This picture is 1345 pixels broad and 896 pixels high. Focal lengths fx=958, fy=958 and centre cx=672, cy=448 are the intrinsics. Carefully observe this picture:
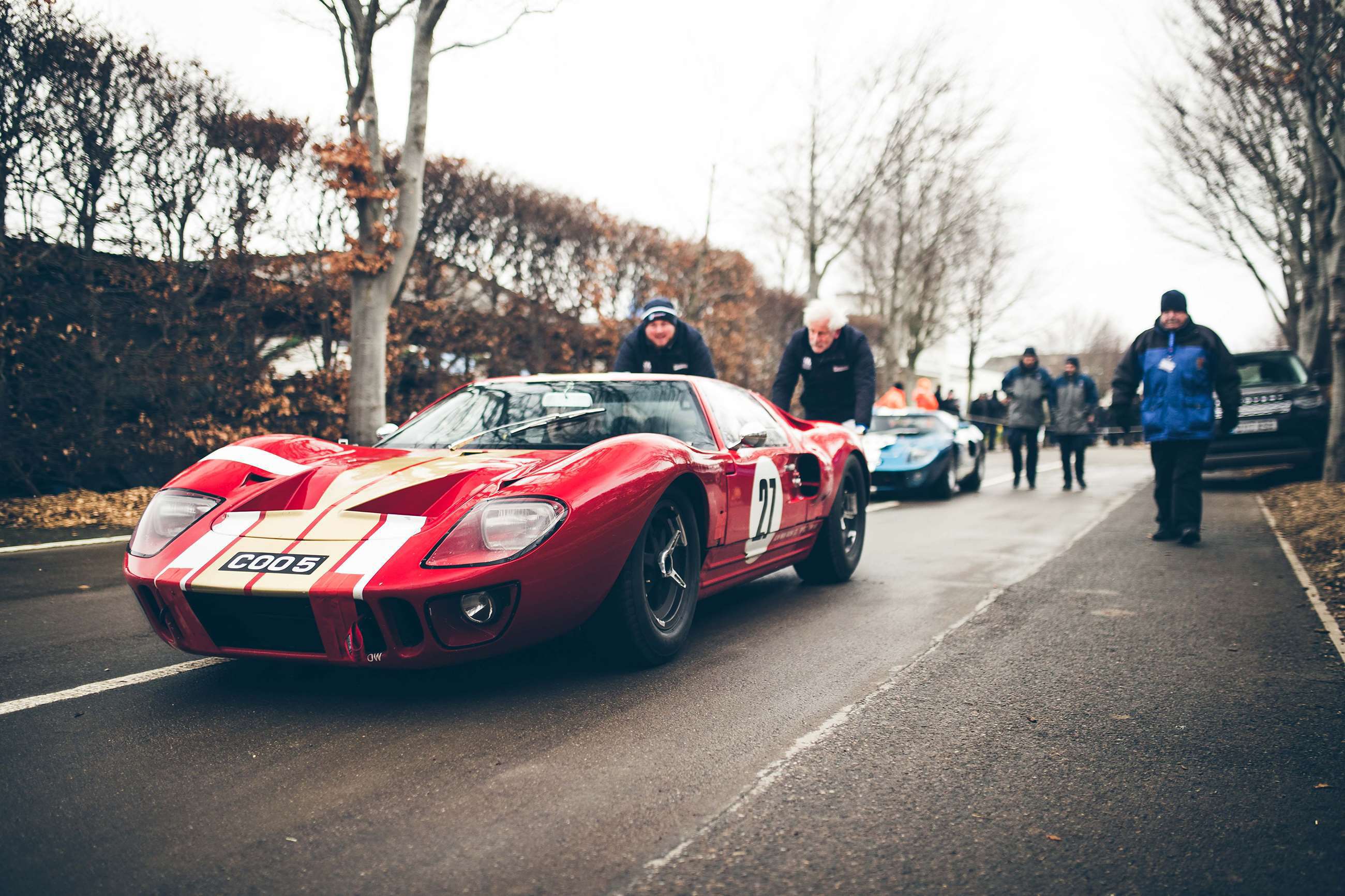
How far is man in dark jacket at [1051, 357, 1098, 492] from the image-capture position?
12.7m

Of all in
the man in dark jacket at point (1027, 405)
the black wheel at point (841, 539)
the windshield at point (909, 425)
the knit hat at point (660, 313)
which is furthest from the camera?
the man in dark jacket at point (1027, 405)

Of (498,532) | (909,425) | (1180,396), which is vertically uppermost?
(1180,396)

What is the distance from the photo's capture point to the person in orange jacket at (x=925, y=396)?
656 inches

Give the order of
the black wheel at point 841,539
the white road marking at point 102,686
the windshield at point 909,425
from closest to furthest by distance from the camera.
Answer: the white road marking at point 102,686 → the black wheel at point 841,539 → the windshield at point 909,425

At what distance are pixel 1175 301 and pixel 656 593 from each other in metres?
5.59

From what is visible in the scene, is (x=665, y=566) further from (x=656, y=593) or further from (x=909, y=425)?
(x=909, y=425)

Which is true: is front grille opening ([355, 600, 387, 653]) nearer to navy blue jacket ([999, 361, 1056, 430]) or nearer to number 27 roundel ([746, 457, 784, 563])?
number 27 roundel ([746, 457, 784, 563])

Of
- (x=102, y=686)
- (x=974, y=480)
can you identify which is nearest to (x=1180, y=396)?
(x=974, y=480)

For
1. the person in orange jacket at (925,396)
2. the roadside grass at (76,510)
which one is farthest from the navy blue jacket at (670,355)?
the person in orange jacket at (925,396)

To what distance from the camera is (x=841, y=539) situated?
5633 mm

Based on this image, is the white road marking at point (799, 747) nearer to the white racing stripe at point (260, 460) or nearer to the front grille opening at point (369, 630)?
the front grille opening at point (369, 630)

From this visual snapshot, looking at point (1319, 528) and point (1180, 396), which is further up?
point (1180, 396)

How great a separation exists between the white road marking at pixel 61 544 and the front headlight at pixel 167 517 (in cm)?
372

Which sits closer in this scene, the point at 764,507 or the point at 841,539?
the point at 764,507
